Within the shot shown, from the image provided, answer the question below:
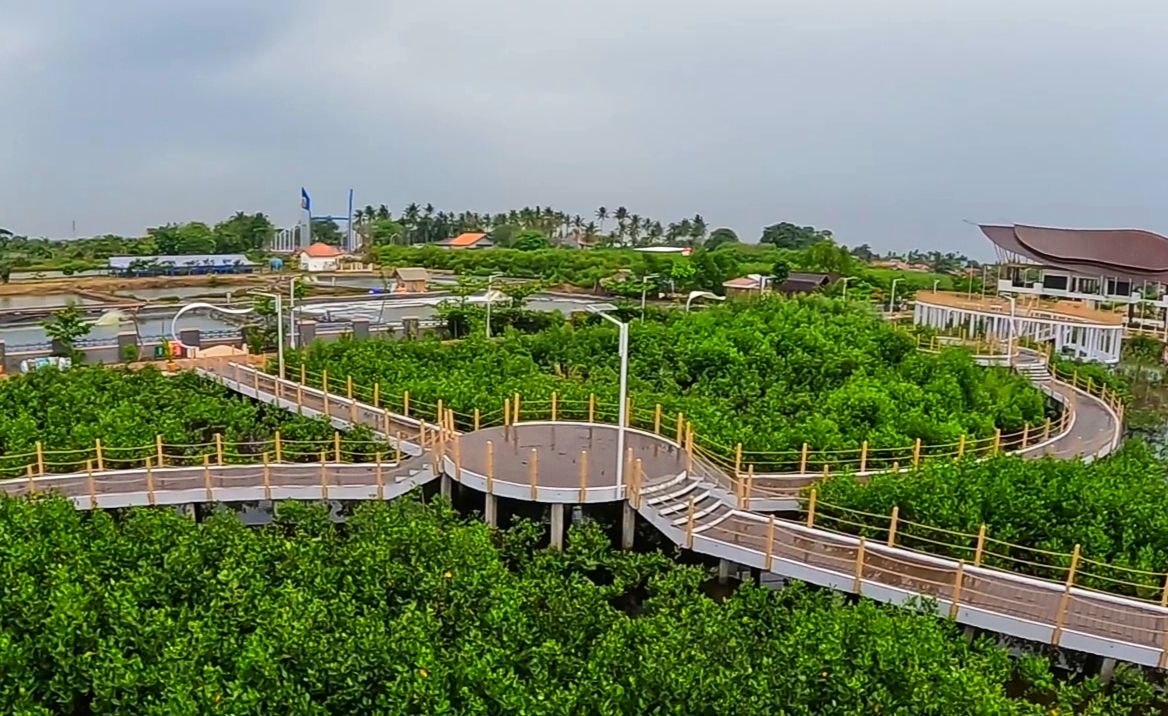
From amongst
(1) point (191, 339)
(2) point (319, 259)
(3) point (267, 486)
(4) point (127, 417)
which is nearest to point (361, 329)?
(1) point (191, 339)

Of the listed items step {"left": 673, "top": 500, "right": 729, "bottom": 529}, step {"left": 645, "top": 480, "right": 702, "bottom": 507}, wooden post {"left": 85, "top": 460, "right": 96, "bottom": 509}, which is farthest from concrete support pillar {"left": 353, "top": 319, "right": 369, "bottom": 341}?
step {"left": 673, "top": 500, "right": 729, "bottom": 529}

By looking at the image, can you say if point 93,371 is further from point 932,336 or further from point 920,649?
point 932,336

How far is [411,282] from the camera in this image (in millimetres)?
52312

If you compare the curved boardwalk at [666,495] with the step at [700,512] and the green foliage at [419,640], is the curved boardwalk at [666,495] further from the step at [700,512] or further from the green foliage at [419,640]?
the green foliage at [419,640]

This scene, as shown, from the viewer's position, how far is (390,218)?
97.9 metres

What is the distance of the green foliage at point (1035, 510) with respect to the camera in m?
10.5

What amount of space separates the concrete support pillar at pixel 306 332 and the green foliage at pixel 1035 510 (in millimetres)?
18324

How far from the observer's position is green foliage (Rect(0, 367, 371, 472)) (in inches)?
539

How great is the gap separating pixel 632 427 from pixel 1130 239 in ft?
90.2

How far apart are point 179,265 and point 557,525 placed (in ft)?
189

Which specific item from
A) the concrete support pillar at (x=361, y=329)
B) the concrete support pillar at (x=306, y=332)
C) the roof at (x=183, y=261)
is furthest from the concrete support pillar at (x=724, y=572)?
the roof at (x=183, y=261)

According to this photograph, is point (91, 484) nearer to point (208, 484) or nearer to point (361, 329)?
point (208, 484)

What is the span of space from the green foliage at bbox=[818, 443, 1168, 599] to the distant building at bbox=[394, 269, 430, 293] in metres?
39.3

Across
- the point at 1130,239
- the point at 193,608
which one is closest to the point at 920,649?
the point at 193,608
